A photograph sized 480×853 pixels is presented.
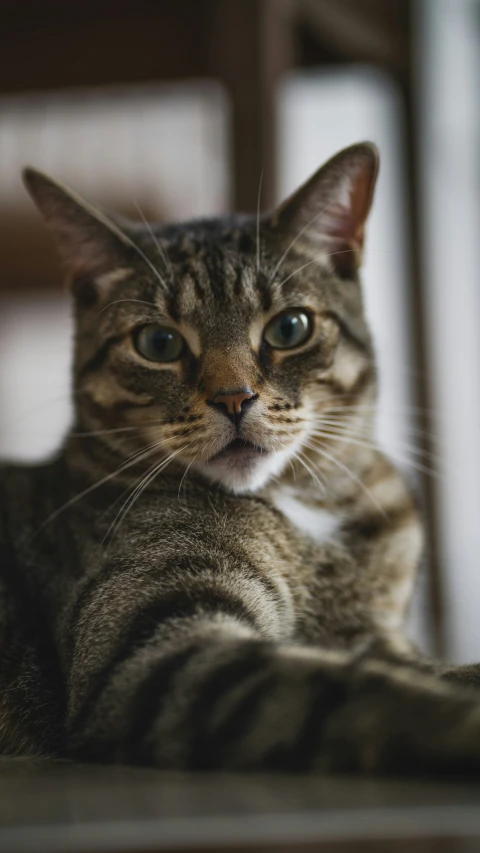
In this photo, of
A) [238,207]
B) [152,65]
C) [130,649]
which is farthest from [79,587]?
[152,65]

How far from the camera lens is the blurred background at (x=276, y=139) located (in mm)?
2268

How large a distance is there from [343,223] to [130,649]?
836 millimetres

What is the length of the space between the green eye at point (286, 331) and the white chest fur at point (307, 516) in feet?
0.75

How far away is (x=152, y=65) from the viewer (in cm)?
231

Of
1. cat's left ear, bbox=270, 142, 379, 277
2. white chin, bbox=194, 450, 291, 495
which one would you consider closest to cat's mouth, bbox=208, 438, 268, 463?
white chin, bbox=194, 450, 291, 495

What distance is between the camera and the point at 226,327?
1.24 meters

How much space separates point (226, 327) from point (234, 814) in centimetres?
77

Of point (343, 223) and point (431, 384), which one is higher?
point (343, 223)

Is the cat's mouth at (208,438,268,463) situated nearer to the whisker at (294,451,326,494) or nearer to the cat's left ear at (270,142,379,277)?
the whisker at (294,451,326,494)

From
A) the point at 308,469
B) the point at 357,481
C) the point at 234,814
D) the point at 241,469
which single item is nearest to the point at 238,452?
the point at 241,469

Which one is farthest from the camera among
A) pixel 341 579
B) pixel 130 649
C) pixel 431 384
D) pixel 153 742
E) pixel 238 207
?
pixel 431 384

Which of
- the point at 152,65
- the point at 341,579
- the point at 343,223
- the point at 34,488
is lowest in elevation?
the point at 341,579

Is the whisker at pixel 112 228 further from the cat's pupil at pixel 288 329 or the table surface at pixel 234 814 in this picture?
the table surface at pixel 234 814

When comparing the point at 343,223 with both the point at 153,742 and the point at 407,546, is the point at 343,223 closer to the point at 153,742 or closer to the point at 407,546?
the point at 407,546
